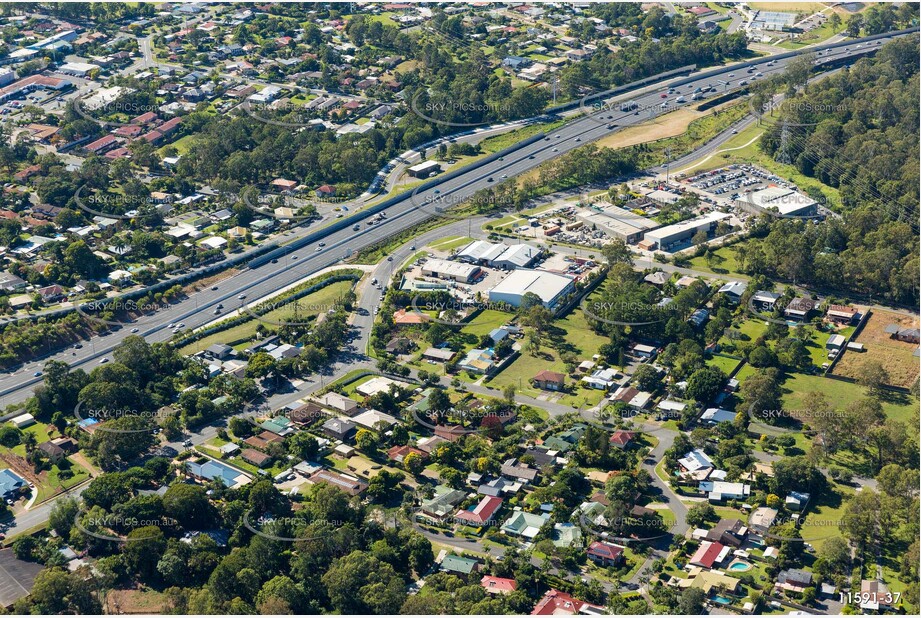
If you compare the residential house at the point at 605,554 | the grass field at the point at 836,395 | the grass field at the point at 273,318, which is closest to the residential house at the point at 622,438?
the residential house at the point at 605,554

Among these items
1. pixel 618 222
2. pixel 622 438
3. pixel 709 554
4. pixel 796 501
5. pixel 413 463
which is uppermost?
pixel 618 222

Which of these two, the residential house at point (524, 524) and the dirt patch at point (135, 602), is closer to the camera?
the dirt patch at point (135, 602)

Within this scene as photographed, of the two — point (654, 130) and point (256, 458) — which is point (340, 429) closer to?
point (256, 458)

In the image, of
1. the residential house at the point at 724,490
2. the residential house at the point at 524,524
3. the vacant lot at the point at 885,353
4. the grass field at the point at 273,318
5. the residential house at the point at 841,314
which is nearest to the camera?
the residential house at the point at 524,524

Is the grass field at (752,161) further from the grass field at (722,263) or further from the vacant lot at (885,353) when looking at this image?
the vacant lot at (885,353)

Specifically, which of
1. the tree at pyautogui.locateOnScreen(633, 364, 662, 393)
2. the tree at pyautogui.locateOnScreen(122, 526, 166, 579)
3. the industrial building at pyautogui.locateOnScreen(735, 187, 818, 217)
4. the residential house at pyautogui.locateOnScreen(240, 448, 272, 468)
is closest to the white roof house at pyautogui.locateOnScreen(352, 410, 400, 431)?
the residential house at pyautogui.locateOnScreen(240, 448, 272, 468)

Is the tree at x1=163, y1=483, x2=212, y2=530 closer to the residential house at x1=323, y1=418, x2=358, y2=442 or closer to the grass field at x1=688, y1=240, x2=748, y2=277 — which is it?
the residential house at x1=323, y1=418, x2=358, y2=442

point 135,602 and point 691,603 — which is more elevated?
point 691,603

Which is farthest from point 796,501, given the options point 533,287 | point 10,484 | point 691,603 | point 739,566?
point 10,484
